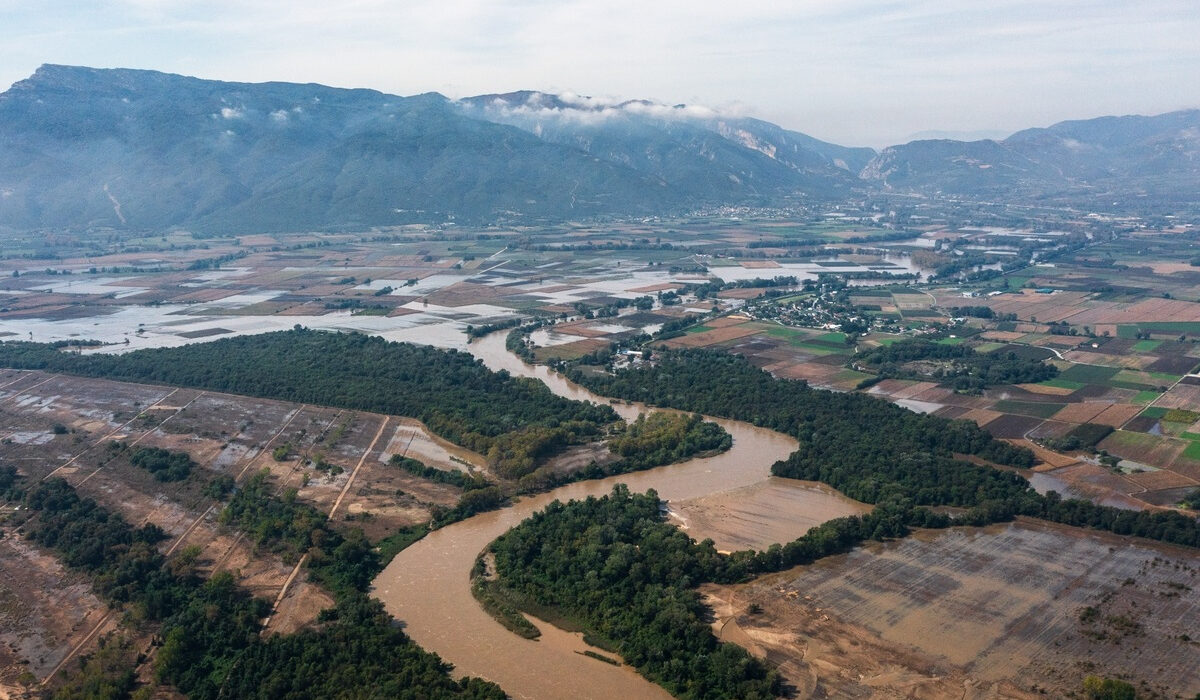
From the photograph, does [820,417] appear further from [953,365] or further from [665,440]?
[953,365]

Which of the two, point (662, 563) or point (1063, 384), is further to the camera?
point (1063, 384)

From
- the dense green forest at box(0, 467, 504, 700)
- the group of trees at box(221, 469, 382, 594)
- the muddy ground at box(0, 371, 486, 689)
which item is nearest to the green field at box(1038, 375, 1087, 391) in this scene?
the muddy ground at box(0, 371, 486, 689)

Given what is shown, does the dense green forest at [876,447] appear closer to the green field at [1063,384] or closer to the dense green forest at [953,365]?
the dense green forest at [953,365]

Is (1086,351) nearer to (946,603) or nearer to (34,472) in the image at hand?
(946,603)

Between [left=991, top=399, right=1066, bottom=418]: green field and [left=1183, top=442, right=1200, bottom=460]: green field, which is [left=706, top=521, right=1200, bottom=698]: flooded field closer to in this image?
[left=1183, top=442, right=1200, bottom=460]: green field

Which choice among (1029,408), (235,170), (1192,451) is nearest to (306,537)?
(1029,408)

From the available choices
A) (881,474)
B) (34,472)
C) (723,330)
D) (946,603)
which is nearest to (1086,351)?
(723,330)
